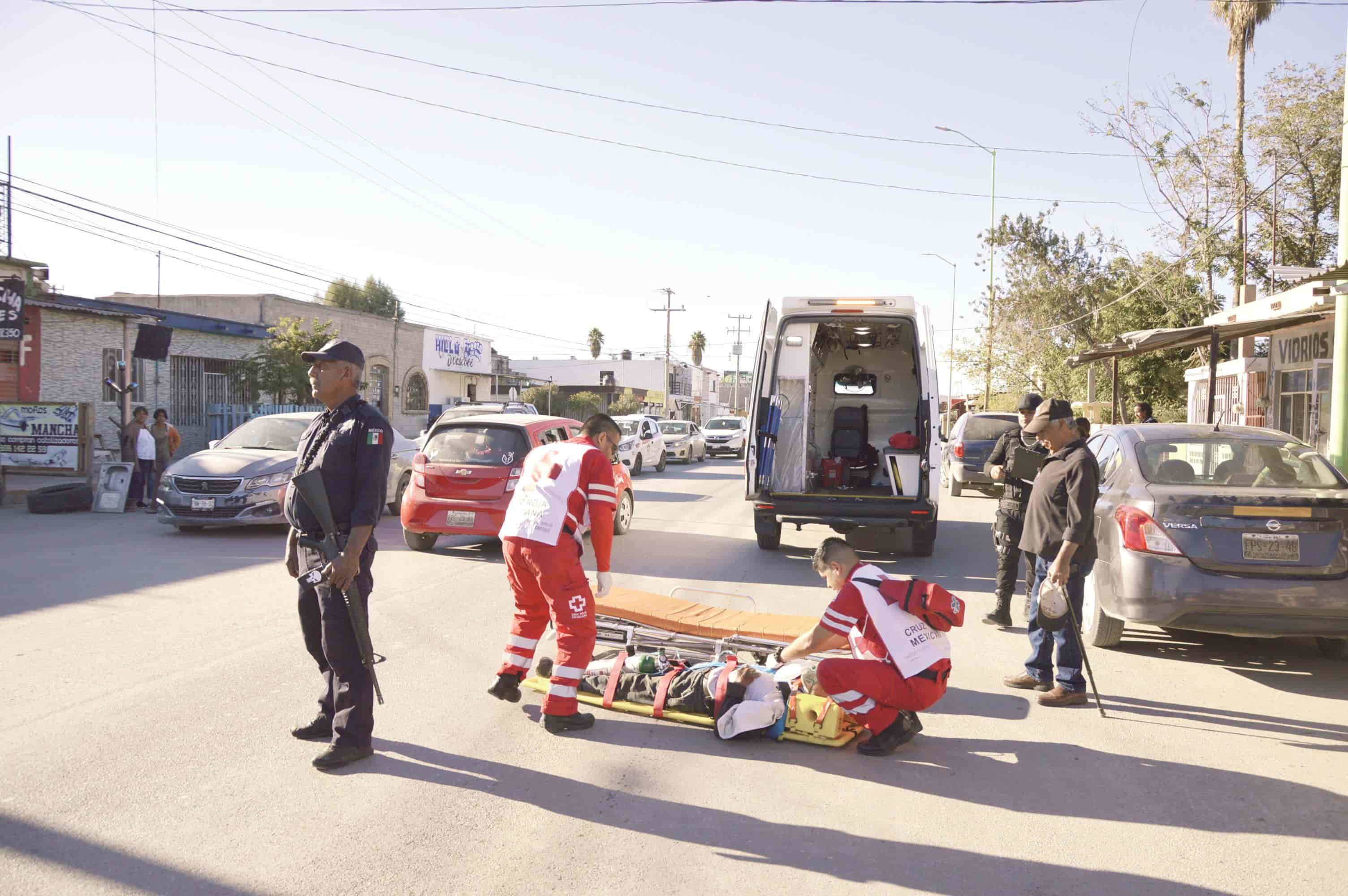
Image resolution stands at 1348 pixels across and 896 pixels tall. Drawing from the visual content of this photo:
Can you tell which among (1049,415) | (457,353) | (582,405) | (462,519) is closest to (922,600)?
(1049,415)

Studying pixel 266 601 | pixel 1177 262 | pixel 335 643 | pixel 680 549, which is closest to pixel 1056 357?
pixel 1177 262

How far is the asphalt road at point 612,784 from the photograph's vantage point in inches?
147

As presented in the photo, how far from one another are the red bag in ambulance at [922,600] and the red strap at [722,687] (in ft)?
3.03

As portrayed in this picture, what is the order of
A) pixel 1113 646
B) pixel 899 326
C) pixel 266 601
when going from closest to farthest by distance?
pixel 1113 646, pixel 266 601, pixel 899 326

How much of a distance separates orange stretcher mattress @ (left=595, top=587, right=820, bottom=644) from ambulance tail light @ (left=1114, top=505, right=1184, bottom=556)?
7.20 feet

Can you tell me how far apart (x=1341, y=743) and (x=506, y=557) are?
4.63m

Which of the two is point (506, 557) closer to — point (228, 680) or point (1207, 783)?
point (228, 680)

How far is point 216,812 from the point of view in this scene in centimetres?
412

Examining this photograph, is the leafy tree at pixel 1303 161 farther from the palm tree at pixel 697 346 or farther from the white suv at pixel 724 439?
the palm tree at pixel 697 346

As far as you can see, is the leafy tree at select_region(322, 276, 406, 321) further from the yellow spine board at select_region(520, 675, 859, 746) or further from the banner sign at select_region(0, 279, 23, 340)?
the yellow spine board at select_region(520, 675, 859, 746)

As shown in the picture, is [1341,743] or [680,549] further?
[680,549]

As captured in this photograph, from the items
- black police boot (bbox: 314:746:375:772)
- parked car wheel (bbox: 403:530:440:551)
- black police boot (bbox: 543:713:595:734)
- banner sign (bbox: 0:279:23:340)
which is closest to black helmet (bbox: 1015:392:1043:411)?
black police boot (bbox: 543:713:595:734)

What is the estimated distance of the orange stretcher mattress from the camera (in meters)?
6.37

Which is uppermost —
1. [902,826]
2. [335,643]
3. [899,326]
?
[899,326]
